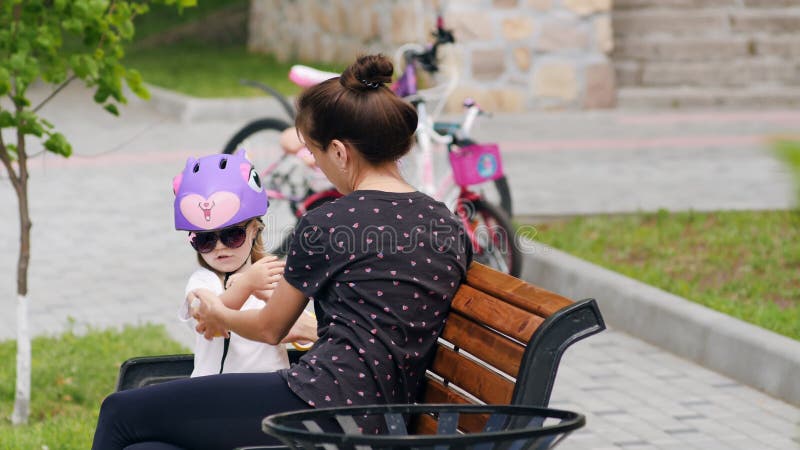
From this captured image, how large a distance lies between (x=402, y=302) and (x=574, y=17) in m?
12.9

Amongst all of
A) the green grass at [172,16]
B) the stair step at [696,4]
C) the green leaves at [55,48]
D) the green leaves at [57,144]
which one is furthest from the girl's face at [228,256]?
the green grass at [172,16]

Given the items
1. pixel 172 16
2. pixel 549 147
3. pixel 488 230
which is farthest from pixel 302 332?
pixel 172 16

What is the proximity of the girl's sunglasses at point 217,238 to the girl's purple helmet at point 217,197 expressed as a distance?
61 mm

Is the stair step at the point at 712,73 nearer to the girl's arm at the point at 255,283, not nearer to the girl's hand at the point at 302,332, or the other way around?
the girl's hand at the point at 302,332

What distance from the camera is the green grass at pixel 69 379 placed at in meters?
4.95

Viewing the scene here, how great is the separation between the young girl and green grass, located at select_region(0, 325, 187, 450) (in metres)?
1.37

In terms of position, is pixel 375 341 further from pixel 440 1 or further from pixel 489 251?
pixel 440 1

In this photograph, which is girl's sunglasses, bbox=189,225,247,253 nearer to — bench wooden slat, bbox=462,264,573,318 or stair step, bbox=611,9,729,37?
bench wooden slat, bbox=462,264,573,318

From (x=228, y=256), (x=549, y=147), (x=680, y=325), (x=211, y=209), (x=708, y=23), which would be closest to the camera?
(x=211, y=209)

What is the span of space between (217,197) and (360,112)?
56 cm

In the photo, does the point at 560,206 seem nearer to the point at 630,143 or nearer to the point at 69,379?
the point at 630,143

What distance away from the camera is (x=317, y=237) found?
321cm

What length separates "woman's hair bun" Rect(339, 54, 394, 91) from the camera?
128 inches

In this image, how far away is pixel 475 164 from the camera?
743cm
